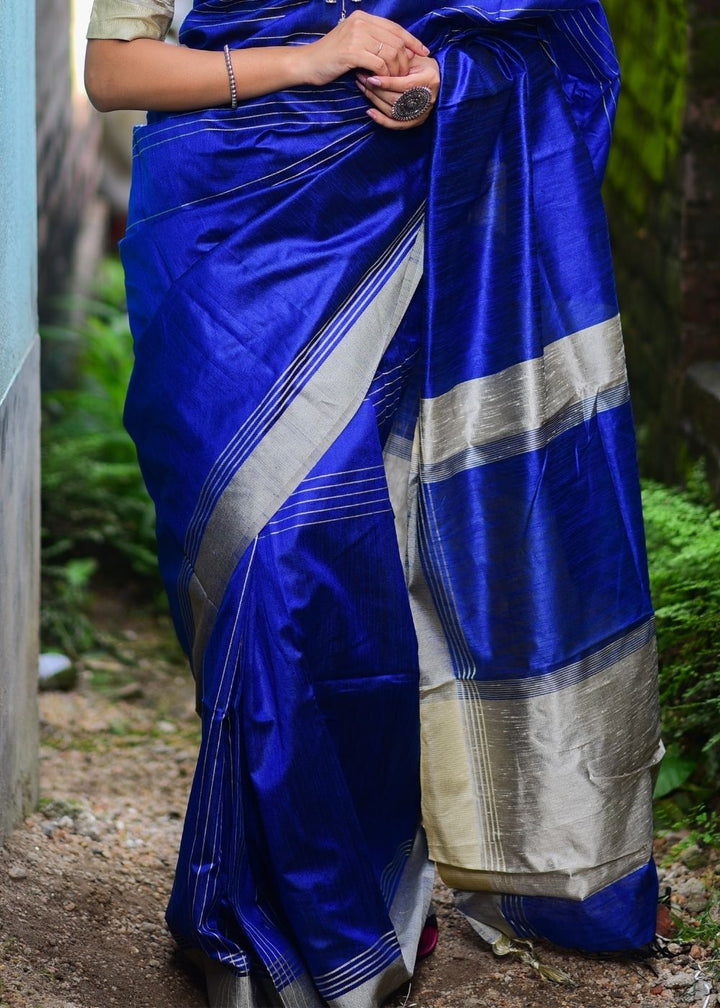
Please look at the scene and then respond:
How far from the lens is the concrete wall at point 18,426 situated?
2.26 m

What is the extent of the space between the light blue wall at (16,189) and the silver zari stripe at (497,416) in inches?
30.7

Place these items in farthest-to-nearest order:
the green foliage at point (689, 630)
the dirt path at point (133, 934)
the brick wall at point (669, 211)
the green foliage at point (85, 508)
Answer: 1. the green foliage at point (85, 508)
2. the brick wall at point (669, 211)
3. the green foliage at point (689, 630)
4. the dirt path at point (133, 934)

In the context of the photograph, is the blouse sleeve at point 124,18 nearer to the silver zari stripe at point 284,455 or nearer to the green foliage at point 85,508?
the silver zari stripe at point 284,455

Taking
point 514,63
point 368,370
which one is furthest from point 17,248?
point 514,63

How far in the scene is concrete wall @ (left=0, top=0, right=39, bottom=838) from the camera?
226 centimetres

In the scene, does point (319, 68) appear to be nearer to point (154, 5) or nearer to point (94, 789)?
point (154, 5)

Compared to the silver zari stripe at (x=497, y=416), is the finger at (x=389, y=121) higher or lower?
higher

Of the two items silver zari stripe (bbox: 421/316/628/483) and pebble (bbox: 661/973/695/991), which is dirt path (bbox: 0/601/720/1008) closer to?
pebble (bbox: 661/973/695/991)

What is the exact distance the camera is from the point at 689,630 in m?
2.88

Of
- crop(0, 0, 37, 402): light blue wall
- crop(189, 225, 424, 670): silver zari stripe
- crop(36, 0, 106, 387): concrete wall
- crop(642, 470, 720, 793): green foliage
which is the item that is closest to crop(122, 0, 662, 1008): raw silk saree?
crop(189, 225, 424, 670): silver zari stripe

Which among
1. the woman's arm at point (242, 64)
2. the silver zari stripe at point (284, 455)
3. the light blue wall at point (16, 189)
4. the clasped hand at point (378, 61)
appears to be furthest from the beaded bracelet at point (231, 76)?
the light blue wall at point (16, 189)

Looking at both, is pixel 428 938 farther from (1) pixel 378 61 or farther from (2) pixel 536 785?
(1) pixel 378 61

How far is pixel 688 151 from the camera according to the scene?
3443 millimetres

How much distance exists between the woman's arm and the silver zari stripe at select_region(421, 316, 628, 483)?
1.68 feet
